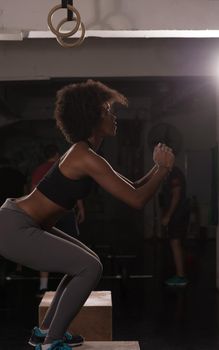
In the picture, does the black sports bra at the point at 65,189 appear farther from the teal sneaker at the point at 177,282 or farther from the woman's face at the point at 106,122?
the teal sneaker at the point at 177,282

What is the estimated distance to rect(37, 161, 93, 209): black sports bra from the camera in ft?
7.82

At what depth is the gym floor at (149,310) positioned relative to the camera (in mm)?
4410

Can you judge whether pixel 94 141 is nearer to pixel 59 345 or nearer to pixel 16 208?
pixel 16 208

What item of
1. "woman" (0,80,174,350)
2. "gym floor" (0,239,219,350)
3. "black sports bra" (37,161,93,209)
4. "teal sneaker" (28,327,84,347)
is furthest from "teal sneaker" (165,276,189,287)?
"black sports bra" (37,161,93,209)

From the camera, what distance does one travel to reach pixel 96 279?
2426 millimetres

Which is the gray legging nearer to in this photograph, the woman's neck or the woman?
the woman

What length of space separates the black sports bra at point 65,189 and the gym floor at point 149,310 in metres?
2.05

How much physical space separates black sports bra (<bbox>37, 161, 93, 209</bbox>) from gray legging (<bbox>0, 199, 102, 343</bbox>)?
0.41 feet

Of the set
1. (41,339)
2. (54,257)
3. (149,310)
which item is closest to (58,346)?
(41,339)

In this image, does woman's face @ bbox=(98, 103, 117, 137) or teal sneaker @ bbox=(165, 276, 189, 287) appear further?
teal sneaker @ bbox=(165, 276, 189, 287)

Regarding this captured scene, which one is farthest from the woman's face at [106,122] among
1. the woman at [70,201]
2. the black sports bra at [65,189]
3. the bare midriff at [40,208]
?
the bare midriff at [40,208]

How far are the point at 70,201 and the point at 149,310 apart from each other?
3145 millimetres

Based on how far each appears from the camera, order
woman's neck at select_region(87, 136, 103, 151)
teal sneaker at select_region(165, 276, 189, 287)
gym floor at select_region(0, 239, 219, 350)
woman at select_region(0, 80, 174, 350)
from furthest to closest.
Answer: teal sneaker at select_region(165, 276, 189, 287), gym floor at select_region(0, 239, 219, 350), woman's neck at select_region(87, 136, 103, 151), woman at select_region(0, 80, 174, 350)

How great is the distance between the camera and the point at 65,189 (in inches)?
93.8
